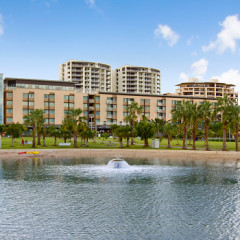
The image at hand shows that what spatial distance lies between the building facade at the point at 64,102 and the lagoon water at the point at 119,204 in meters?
90.1

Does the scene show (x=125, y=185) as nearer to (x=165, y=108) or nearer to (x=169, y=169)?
(x=169, y=169)

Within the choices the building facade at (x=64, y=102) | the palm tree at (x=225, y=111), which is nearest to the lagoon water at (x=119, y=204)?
the palm tree at (x=225, y=111)

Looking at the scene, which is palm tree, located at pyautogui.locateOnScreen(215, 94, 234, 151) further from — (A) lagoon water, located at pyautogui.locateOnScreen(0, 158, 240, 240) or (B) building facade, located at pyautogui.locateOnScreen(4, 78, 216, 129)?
(B) building facade, located at pyautogui.locateOnScreen(4, 78, 216, 129)

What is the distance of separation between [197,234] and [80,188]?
15.7 metres

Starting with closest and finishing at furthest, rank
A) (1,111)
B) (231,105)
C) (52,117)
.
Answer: (231,105)
(1,111)
(52,117)

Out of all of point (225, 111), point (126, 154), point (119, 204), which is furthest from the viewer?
point (225, 111)

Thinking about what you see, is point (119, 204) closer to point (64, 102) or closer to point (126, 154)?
point (126, 154)

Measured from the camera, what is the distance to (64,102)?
468 feet

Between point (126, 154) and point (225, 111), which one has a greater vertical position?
point (225, 111)

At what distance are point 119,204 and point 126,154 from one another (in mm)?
42432

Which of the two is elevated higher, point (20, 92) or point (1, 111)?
point (20, 92)

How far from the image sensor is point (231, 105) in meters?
70.8

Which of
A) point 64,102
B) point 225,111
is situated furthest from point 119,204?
point 64,102

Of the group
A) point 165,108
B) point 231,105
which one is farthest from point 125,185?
point 165,108
